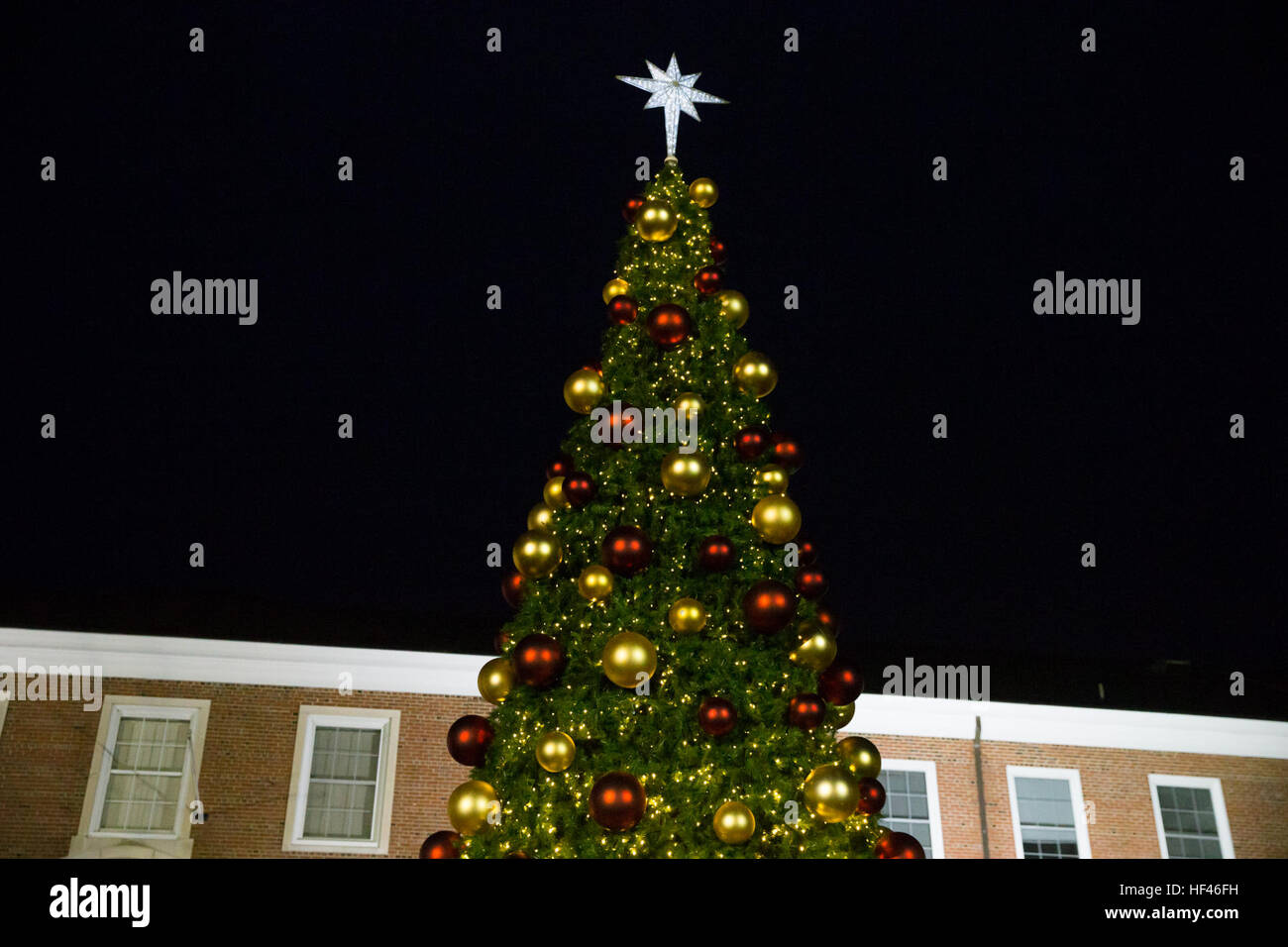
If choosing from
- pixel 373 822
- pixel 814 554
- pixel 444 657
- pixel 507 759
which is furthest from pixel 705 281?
pixel 373 822

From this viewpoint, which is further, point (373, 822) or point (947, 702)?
point (947, 702)

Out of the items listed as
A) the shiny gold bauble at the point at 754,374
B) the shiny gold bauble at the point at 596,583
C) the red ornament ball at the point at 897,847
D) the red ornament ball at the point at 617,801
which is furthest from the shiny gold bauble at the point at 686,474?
the red ornament ball at the point at 897,847

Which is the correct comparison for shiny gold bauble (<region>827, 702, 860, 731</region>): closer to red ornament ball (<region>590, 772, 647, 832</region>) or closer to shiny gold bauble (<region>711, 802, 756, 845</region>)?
shiny gold bauble (<region>711, 802, 756, 845</region>)

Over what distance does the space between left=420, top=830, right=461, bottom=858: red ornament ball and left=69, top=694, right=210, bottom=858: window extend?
9.34 meters

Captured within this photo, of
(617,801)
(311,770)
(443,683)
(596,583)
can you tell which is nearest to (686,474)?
(596,583)

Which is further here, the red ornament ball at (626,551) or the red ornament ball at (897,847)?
the red ornament ball at (626,551)

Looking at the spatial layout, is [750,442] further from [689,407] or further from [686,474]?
[686,474]

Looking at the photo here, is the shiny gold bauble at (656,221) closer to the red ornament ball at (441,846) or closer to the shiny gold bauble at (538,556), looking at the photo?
the shiny gold bauble at (538,556)

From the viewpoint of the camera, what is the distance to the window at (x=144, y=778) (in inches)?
488

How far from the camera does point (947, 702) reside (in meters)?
15.1

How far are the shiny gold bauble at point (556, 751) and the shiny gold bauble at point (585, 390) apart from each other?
2.13 m

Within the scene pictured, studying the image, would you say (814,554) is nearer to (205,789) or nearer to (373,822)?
(373,822)

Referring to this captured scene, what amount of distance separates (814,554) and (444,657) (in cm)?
949
